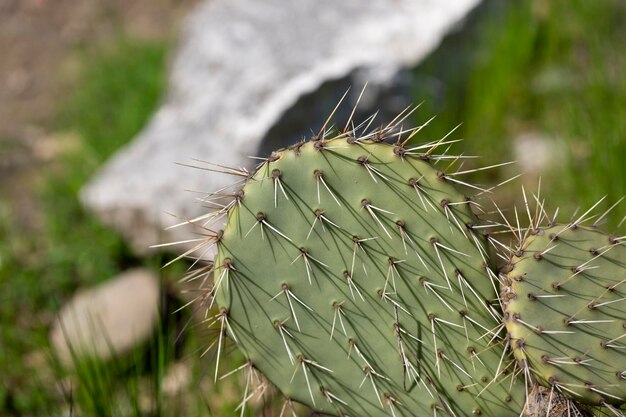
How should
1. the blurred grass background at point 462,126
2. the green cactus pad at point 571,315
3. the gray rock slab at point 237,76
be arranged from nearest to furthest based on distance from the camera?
the green cactus pad at point 571,315 → the blurred grass background at point 462,126 → the gray rock slab at point 237,76

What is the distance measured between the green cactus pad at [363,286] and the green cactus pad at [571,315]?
0.06 meters

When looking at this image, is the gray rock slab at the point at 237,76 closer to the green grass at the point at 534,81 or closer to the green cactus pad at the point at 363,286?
the green grass at the point at 534,81

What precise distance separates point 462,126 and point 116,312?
1.50 meters

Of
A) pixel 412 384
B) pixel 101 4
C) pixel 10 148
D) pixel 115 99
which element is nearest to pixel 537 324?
pixel 412 384

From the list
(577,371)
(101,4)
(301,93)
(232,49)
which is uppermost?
(101,4)

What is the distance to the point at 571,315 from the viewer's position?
1.17m

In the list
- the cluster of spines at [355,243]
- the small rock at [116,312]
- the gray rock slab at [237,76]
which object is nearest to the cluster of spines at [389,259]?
the cluster of spines at [355,243]

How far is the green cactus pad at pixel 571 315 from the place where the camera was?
1163mm

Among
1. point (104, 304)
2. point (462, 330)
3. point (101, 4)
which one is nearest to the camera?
point (462, 330)

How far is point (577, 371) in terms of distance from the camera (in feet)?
3.81

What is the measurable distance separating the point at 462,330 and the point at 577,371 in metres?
0.18

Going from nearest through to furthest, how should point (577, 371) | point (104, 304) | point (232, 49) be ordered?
point (577, 371) → point (104, 304) → point (232, 49)

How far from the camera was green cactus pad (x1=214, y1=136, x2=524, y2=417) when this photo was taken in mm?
1199

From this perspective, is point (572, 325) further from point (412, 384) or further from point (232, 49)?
point (232, 49)
